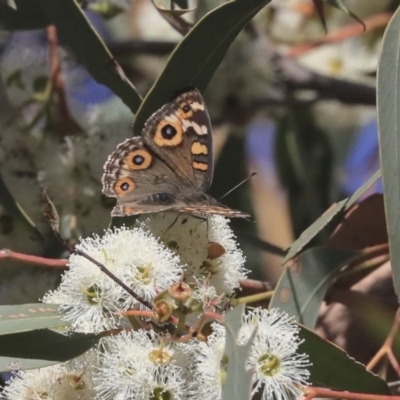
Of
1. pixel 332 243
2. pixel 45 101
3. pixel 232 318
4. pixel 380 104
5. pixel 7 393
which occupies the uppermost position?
pixel 45 101

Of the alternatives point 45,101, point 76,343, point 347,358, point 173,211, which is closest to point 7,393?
point 76,343

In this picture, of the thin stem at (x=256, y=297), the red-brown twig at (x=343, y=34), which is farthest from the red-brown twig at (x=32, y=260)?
the red-brown twig at (x=343, y=34)

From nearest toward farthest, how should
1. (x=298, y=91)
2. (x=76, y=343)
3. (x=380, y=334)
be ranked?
1. (x=76, y=343)
2. (x=380, y=334)
3. (x=298, y=91)

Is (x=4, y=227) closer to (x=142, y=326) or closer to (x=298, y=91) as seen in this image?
(x=142, y=326)

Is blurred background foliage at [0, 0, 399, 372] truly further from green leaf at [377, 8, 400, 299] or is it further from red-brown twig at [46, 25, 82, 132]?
green leaf at [377, 8, 400, 299]

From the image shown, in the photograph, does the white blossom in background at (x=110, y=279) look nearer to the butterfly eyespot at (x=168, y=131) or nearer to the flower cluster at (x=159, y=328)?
the flower cluster at (x=159, y=328)

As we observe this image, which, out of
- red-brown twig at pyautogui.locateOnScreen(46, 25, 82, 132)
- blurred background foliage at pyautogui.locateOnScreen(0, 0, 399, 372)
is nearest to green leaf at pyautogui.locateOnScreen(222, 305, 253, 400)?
blurred background foliage at pyautogui.locateOnScreen(0, 0, 399, 372)

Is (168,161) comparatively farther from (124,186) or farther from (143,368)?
(143,368)
